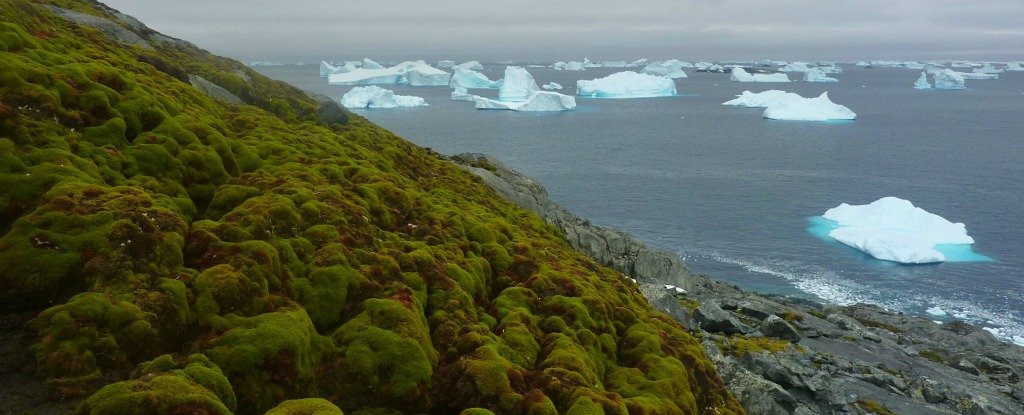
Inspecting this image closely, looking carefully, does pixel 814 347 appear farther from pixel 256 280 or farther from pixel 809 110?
pixel 809 110

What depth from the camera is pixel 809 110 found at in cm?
17075

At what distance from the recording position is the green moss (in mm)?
10712

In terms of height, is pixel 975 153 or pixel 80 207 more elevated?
pixel 80 207

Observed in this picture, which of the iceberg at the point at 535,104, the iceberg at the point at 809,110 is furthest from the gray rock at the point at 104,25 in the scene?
the iceberg at the point at 809,110

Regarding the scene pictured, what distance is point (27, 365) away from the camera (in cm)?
1050

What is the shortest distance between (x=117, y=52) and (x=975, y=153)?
145 meters

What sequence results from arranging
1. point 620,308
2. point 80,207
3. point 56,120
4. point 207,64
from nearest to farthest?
1. point 80,207
2. point 56,120
3. point 620,308
4. point 207,64

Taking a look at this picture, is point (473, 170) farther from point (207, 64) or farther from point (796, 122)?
point (796, 122)

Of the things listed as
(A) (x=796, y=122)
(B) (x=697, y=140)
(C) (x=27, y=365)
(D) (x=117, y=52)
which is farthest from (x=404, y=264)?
(A) (x=796, y=122)

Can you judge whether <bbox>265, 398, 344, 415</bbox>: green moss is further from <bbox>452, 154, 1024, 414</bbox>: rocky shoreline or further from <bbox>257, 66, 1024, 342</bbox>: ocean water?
<bbox>257, 66, 1024, 342</bbox>: ocean water

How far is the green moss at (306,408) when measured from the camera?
10712 millimetres

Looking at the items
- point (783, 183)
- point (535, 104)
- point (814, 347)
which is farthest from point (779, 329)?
point (535, 104)

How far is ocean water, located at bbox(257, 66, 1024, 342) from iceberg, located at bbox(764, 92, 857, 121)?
363 cm

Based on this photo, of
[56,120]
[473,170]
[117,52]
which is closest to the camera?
[56,120]
